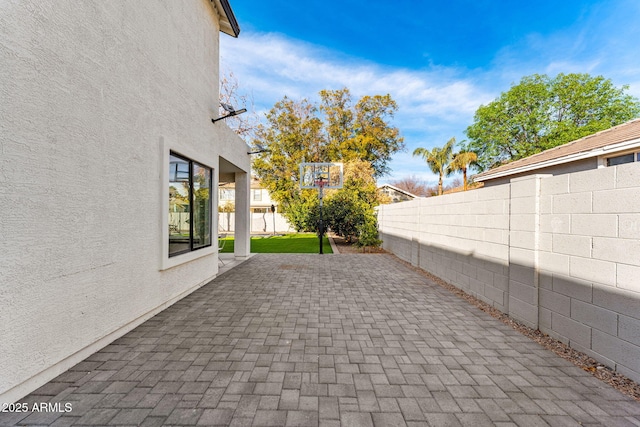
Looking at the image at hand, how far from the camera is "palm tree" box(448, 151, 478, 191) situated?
71.7ft

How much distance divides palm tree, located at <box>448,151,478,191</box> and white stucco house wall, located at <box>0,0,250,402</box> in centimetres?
2282

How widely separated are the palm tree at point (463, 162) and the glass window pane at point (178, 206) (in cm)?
2318

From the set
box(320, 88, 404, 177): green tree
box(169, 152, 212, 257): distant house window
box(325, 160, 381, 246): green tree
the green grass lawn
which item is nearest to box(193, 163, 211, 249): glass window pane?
box(169, 152, 212, 257): distant house window

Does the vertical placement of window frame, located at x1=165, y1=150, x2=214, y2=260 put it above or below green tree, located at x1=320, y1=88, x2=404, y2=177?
below

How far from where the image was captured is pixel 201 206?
5.43 m

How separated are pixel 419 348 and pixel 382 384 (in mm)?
861

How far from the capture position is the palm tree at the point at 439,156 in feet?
84.4

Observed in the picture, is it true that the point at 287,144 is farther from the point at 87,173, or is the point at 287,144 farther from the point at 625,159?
the point at 87,173

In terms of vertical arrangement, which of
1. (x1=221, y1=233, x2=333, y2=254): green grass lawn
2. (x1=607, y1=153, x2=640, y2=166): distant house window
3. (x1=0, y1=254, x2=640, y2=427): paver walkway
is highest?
(x1=607, y1=153, x2=640, y2=166): distant house window

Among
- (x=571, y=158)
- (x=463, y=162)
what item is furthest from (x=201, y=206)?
(x=463, y=162)

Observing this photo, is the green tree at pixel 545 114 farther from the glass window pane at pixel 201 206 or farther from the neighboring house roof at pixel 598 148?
the glass window pane at pixel 201 206

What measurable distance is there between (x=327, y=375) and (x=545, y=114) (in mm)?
23795

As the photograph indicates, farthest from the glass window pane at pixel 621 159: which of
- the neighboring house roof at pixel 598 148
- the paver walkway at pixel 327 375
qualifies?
the paver walkway at pixel 327 375

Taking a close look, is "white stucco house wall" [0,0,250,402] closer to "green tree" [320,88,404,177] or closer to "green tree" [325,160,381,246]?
"green tree" [325,160,381,246]
